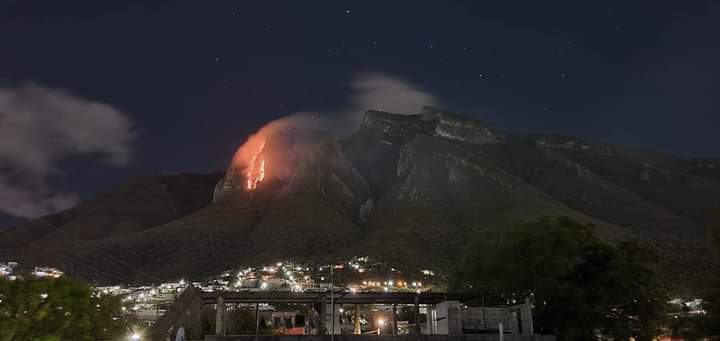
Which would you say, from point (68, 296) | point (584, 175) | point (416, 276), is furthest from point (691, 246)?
point (68, 296)

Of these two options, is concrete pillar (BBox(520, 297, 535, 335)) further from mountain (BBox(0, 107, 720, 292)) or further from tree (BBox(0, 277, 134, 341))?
mountain (BBox(0, 107, 720, 292))

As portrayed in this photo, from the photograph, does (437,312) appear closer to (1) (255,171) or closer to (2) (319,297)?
(2) (319,297)

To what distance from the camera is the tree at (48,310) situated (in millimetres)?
18328

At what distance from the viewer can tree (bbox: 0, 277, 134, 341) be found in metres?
18.3

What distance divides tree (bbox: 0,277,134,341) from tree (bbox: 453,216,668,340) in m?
21.0

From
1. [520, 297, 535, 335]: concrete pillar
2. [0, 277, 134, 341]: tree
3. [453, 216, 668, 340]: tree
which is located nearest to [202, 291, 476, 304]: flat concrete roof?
[520, 297, 535, 335]: concrete pillar

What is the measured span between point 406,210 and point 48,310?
82.2m

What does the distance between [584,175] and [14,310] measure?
119 meters

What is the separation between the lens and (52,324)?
63.2ft

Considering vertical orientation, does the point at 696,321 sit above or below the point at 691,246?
below

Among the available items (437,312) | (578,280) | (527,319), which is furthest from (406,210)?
(527,319)

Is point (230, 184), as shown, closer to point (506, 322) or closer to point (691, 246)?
point (691, 246)

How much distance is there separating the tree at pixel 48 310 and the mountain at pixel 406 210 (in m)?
42.9

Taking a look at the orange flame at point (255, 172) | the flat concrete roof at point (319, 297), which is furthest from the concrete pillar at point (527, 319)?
the orange flame at point (255, 172)
